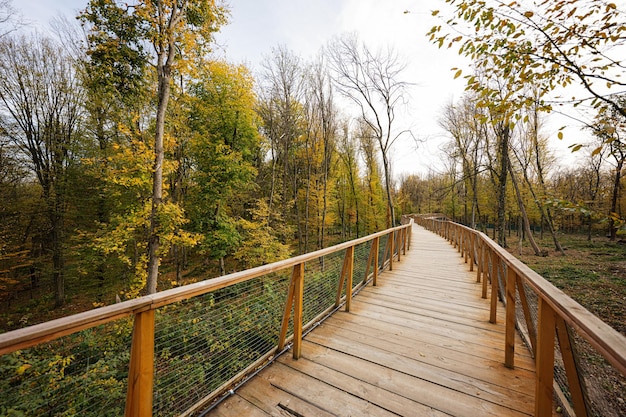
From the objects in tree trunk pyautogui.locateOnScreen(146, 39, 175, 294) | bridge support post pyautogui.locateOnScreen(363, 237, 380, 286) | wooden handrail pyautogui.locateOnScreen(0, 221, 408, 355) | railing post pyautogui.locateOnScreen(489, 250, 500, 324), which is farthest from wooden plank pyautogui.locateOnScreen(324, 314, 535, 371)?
tree trunk pyautogui.locateOnScreen(146, 39, 175, 294)

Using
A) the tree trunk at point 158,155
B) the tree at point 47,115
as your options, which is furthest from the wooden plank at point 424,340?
the tree at point 47,115

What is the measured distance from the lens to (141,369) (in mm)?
1367

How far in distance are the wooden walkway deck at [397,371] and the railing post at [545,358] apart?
0.43m

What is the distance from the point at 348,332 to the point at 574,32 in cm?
400

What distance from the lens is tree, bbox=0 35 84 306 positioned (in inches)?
402

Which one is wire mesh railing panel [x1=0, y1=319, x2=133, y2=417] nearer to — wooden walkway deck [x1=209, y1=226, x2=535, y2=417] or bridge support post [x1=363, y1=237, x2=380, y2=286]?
wooden walkway deck [x1=209, y1=226, x2=535, y2=417]

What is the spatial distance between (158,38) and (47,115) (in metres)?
9.33

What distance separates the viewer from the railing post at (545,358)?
1.49 metres

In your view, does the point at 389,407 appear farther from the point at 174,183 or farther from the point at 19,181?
the point at 19,181

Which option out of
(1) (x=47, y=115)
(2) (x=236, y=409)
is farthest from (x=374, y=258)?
(1) (x=47, y=115)

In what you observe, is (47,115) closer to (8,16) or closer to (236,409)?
(8,16)

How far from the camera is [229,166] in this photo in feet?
36.2

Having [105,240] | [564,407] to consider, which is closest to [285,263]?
[564,407]

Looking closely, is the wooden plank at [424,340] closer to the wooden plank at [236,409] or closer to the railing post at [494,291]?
the railing post at [494,291]
